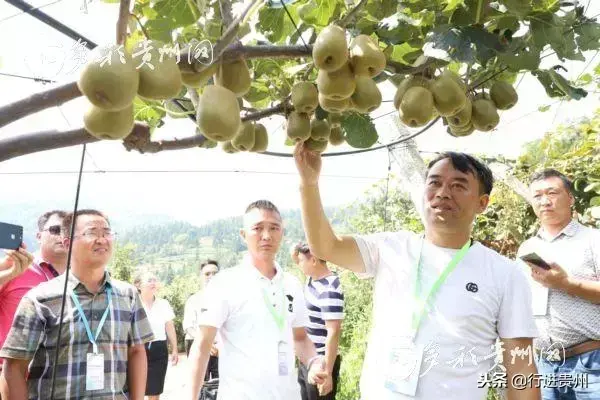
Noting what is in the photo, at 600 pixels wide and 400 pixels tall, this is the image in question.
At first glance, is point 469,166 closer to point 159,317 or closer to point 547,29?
point 547,29

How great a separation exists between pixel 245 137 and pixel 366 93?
32 cm

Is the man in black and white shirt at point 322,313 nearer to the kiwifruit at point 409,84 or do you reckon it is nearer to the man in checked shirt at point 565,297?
the man in checked shirt at point 565,297

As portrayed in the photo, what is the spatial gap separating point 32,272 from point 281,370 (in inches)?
54.4

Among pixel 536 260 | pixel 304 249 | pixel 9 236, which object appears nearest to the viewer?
pixel 9 236

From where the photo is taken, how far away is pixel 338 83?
44.8 inches

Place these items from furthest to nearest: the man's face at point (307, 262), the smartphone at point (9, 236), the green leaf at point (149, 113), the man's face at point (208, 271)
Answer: the man's face at point (208, 271) → the man's face at point (307, 262) → the smartphone at point (9, 236) → the green leaf at point (149, 113)

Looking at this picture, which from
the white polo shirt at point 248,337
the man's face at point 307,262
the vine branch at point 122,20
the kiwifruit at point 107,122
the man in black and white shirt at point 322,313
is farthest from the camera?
the man's face at point 307,262

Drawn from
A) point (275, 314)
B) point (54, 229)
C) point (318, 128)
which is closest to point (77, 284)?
point (54, 229)

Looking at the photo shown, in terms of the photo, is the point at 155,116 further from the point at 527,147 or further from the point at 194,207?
the point at 194,207

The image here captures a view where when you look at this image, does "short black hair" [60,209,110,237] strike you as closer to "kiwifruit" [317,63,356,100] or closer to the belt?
"kiwifruit" [317,63,356,100]

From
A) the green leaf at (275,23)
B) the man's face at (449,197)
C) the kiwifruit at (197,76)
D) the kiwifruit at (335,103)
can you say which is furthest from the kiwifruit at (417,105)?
the man's face at (449,197)

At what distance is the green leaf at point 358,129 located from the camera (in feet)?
4.78

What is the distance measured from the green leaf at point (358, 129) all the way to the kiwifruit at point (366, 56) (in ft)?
1.05

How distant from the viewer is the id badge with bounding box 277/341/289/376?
2.69 m
